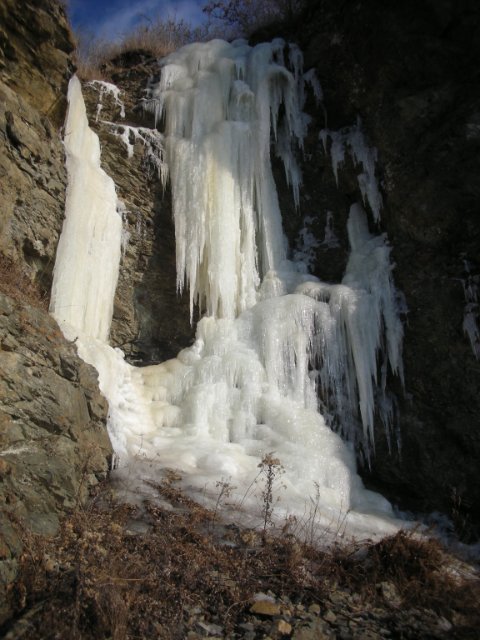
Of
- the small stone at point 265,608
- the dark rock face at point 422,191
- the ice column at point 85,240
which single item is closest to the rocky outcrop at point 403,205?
the dark rock face at point 422,191

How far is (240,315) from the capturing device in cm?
859

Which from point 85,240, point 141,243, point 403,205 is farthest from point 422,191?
point 85,240

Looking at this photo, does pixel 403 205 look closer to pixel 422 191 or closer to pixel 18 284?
pixel 422 191

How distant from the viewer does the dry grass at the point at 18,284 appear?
5.18 m

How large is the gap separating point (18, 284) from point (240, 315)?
3831 mm

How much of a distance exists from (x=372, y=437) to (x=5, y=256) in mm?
5677

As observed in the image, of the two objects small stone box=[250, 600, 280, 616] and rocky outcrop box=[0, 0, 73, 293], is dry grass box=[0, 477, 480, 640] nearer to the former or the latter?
small stone box=[250, 600, 280, 616]

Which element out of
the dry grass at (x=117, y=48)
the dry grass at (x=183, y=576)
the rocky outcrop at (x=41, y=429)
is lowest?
the dry grass at (x=183, y=576)

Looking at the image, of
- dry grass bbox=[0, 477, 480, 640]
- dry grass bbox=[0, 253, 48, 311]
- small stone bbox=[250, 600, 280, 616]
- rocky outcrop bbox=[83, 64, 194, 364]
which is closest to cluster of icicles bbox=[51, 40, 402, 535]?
rocky outcrop bbox=[83, 64, 194, 364]

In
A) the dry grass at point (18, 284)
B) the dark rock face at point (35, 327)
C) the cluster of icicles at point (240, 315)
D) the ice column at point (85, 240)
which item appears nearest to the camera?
the dark rock face at point (35, 327)

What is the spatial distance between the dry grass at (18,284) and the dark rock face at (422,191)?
17.1ft

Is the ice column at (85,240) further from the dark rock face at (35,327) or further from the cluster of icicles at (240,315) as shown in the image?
the dark rock face at (35,327)

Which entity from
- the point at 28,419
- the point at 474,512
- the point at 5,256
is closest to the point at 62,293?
the point at 5,256

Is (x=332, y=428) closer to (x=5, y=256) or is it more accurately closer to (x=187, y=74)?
(x=5, y=256)
